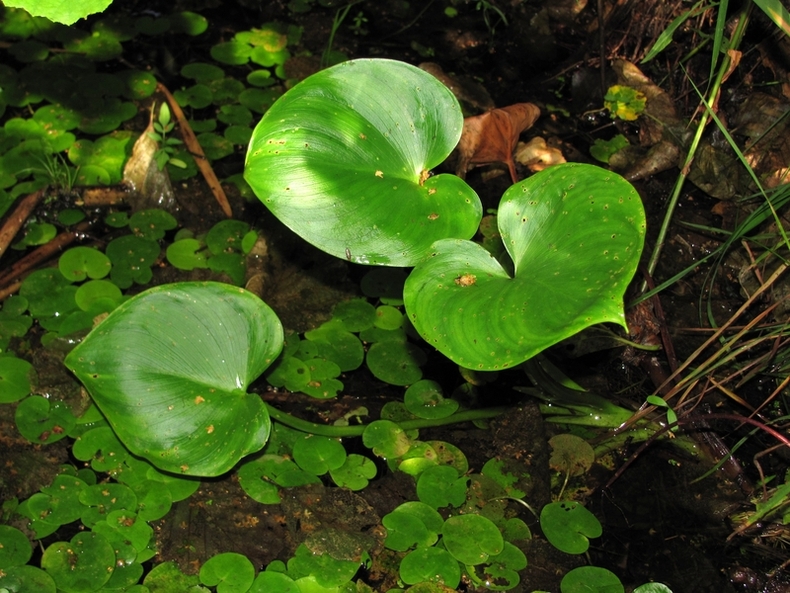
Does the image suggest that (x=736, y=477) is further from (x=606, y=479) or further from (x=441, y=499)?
(x=441, y=499)

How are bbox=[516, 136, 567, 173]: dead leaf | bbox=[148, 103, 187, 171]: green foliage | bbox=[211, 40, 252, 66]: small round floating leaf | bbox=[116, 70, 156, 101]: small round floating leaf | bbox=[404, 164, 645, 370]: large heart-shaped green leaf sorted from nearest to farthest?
bbox=[404, 164, 645, 370]: large heart-shaped green leaf < bbox=[148, 103, 187, 171]: green foliage < bbox=[516, 136, 567, 173]: dead leaf < bbox=[116, 70, 156, 101]: small round floating leaf < bbox=[211, 40, 252, 66]: small round floating leaf

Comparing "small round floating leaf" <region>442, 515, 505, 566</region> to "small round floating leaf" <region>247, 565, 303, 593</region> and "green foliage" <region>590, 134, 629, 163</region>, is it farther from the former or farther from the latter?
"green foliage" <region>590, 134, 629, 163</region>

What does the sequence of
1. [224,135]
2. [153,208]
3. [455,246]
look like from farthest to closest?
[224,135]
[153,208]
[455,246]

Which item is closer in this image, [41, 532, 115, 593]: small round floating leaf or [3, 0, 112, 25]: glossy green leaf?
[3, 0, 112, 25]: glossy green leaf

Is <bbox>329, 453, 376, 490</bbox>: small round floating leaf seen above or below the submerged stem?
below

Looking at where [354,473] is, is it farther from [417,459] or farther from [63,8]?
[63,8]

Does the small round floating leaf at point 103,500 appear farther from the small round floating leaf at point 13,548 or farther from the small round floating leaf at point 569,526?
the small round floating leaf at point 569,526

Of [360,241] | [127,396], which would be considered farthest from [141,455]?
[360,241]

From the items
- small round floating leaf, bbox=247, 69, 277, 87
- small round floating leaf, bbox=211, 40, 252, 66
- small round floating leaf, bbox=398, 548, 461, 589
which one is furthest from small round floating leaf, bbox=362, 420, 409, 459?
small round floating leaf, bbox=211, 40, 252, 66
